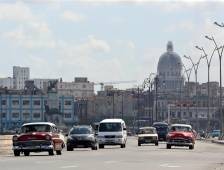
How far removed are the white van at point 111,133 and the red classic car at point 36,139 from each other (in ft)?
58.6

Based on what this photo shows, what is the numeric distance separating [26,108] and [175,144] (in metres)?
137

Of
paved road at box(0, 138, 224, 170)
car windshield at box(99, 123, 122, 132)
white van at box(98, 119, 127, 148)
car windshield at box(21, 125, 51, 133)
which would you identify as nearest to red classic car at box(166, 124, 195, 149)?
white van at box(98, 119, 127, 148)

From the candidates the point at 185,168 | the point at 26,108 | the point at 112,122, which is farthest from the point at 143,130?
the point at 26,108

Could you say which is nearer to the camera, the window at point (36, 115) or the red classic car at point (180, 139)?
the red classic car at point (180, 139)

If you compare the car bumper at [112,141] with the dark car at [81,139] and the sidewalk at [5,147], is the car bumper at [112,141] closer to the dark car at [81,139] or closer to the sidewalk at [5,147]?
the dark car at [81,139]

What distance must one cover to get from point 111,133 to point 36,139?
2020cm

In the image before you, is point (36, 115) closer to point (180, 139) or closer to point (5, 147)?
point (5, 147)

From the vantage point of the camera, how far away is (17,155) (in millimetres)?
43344

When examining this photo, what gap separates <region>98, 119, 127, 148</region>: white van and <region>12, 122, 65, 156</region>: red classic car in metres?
17.9

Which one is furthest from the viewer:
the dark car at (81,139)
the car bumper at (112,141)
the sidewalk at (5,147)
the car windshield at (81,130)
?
the car bumper at (112,141)

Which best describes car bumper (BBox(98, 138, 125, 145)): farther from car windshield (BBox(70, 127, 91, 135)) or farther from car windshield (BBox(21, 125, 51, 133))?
car windshield (BBox(21, 125, 51, 133))

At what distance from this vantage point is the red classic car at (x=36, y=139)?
41.5 metres

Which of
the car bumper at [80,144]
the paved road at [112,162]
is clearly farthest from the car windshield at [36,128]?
the car bumper at [80,144]

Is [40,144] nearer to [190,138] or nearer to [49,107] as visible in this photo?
[190,138]
